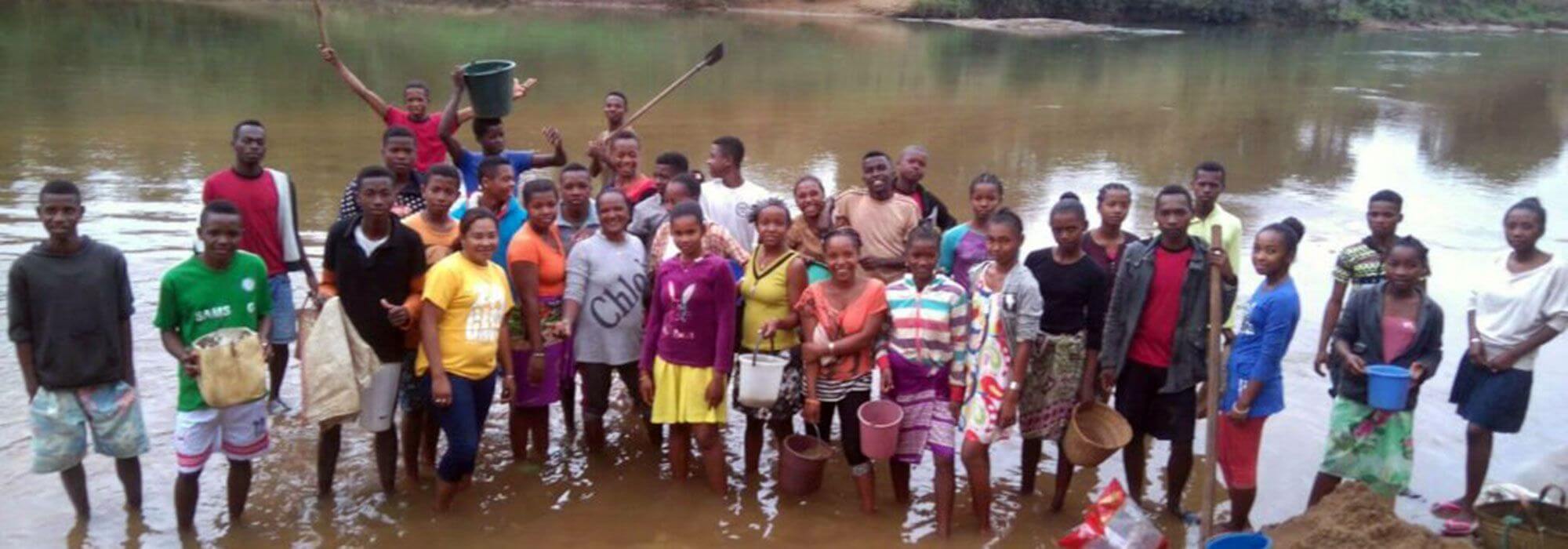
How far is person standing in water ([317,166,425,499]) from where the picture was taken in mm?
5023

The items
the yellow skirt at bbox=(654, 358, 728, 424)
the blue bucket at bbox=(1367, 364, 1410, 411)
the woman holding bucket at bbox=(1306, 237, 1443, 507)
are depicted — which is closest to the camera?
the blue bucket at bbox=(1367, 364, 1410, 411)

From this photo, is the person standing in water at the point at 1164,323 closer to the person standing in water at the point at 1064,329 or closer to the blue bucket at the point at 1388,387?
the person standing in water at the point at 1064,329

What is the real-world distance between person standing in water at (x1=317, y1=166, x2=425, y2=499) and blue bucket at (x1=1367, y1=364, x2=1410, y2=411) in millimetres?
3848

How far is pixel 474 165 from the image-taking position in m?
7.19

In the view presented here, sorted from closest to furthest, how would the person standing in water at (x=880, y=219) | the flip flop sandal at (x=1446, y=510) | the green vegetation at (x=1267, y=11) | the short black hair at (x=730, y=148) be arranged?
1. the flip flop sandal at (x=1446, y=510)
2. the person standing in water at (x=880, y=219)
3. the short black hair at (x=730, y=148)
4. the green vegetation at (x=1267, y=11)

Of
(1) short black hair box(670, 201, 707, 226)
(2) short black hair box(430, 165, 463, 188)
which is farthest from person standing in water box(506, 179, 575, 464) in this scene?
(1) short black hair box(670, 201, 707, 226)

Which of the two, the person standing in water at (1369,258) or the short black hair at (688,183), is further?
the short black hair at (688,183)

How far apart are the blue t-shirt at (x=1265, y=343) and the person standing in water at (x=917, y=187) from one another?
1.88 m

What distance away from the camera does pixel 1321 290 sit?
31.8 ft

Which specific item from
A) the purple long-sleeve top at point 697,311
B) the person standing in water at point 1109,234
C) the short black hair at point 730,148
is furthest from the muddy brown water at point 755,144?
the short black hair at point 730,148

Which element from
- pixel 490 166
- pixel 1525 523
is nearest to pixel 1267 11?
pixel 1525 523

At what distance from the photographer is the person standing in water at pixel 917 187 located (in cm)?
670

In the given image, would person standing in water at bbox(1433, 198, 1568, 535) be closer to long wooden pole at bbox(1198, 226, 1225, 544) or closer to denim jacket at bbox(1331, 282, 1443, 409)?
denim jacket at bbox(1331, 282, 1443, 409)

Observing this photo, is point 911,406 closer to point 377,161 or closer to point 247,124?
point 247,124
